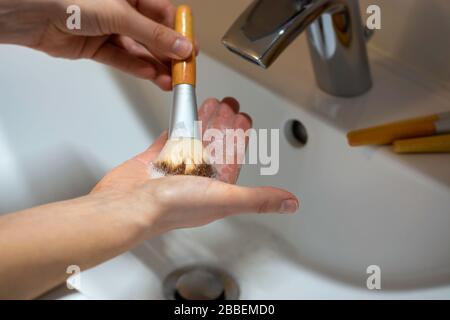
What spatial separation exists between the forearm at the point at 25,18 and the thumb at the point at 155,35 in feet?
0.19

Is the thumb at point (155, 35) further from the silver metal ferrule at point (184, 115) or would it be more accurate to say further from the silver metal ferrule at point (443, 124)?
the silver metal ferrule at point (443, 124)

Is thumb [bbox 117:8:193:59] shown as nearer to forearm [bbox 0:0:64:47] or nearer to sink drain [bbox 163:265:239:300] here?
forearm [bbox 0:0:64:47]

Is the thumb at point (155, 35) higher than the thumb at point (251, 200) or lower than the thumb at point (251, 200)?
higher

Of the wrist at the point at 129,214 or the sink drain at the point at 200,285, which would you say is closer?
the wrist at the point at 129,214

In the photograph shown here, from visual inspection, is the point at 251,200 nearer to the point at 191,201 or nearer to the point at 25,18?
the point at 191,201

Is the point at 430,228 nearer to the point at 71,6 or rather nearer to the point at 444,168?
the point at 444,168

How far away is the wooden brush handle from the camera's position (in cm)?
46

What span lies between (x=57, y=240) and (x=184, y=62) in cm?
19

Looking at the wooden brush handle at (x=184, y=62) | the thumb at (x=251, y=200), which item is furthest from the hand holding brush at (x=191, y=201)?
the wooden brush handle at (x=184, y=62)

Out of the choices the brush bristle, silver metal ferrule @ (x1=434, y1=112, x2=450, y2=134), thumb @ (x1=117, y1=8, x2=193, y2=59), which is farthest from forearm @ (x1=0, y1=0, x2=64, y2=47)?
silver metal ferrule @ (x1=434, y1=112, x2=450, y2=134)

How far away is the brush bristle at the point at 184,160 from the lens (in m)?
0.42

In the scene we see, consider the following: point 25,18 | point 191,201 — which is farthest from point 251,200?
point 25,18

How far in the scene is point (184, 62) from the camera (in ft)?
1.53

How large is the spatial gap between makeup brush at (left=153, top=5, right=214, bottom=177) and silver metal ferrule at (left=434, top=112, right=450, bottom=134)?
17cm
